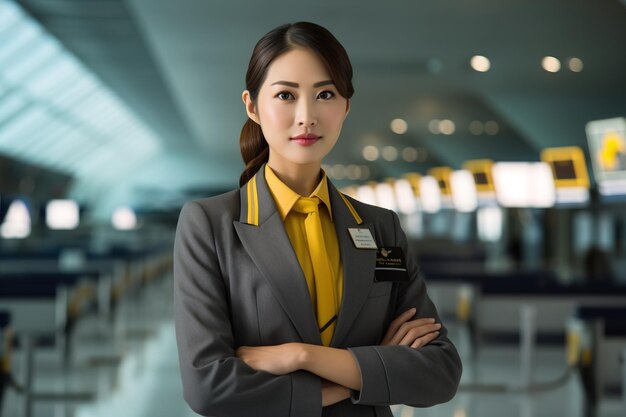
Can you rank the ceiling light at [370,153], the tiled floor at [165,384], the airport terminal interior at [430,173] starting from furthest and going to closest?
the ceiling light at [370,153]
the airport terminal interior at [430,173]
the tiled floor at [165,384]

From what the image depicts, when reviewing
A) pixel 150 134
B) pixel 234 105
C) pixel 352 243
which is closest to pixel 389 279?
pixel 352 243

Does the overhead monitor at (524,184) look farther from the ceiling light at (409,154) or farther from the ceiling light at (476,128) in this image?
the ceiling light at (409,154)

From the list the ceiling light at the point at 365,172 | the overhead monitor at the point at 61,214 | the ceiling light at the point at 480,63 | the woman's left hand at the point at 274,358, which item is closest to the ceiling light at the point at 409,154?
the ceiling light at the point at 365,172

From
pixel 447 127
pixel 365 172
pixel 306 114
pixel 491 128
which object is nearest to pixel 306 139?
pixel 306 114

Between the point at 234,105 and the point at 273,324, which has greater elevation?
the point at 234,105

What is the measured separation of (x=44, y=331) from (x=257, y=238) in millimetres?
9131

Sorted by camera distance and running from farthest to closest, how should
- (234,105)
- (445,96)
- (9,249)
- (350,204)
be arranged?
(9,249)
(234,105)
(445,96)
(350,204)

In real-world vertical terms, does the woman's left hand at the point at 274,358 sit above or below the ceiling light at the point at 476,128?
below

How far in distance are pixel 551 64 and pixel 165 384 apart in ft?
24.3

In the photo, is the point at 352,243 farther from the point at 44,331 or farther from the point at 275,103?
the point at 44,331

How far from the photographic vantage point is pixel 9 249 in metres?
24.4

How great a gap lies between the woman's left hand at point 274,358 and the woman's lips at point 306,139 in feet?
1.49

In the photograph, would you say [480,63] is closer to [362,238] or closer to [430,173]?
[362,238]

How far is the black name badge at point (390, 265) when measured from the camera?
248cm
